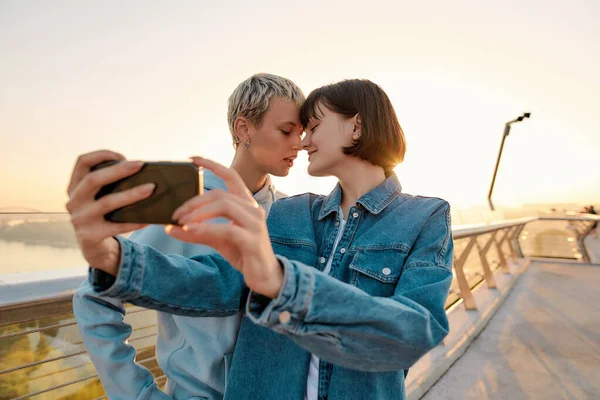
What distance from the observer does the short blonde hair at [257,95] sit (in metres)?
2.09

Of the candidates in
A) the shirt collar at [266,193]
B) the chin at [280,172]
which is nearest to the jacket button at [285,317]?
the shirt collar at [266,193]

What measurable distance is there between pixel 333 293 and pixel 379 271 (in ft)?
1.58

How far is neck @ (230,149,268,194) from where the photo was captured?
2002 millimetres

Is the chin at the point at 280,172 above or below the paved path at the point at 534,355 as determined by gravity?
above

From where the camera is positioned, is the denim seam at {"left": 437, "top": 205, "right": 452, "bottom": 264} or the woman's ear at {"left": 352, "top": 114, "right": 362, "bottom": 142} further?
the woman's ear at {"left": 352, "top": 114, "right": 362, "bottom": 142}

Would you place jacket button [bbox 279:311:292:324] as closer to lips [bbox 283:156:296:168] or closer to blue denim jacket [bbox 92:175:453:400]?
blue denim jacket [bbox 92:175:453:400]

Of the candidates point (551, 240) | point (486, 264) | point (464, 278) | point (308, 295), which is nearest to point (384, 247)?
point (308, 295)

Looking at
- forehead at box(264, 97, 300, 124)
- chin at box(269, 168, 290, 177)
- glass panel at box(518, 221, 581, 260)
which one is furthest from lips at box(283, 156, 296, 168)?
glass panel at box(518, 221, 581, 260)

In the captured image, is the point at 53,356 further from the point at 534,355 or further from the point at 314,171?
the point at 534,355

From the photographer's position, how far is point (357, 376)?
1246 mm

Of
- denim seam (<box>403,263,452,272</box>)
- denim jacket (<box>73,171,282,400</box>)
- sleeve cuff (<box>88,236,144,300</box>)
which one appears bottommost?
denim jacket (<box>73,171,282,400</box>)

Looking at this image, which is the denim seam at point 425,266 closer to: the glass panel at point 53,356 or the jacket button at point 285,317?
the jacket button at point 285,317

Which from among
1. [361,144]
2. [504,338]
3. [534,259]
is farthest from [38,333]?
[534,259]

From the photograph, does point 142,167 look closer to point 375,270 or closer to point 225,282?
point 225,282
